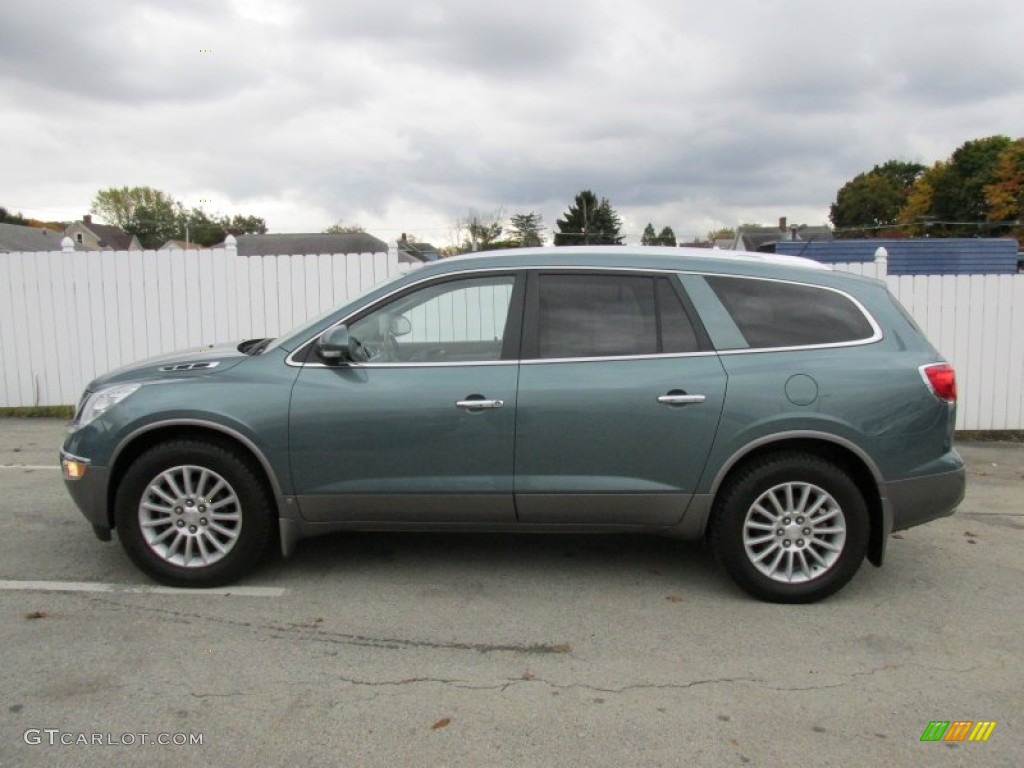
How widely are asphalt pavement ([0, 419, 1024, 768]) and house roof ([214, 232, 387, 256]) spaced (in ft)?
124

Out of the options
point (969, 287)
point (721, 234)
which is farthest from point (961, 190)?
point (969, 287)

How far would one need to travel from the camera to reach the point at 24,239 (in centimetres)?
4925

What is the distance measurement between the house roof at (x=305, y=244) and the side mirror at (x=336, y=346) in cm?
3783

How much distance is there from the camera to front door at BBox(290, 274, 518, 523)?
4.05m

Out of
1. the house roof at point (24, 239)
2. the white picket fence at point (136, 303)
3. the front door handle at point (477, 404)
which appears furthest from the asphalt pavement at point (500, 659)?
the house roof at point (24, 239)

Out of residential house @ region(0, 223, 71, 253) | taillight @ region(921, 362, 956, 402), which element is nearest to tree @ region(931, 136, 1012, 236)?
residential house @ region(0, 223, 71, 253)

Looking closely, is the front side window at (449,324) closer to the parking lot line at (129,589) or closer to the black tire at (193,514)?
the black tire at (193,514)

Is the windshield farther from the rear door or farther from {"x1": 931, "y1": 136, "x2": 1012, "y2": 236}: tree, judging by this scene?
{"x1": 931, "y1": 136, "x2": 1012, "y2": 236}: tree

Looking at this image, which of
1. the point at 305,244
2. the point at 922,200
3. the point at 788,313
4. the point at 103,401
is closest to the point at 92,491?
the point at 103,401

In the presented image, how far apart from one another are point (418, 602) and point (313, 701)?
41.0 inches

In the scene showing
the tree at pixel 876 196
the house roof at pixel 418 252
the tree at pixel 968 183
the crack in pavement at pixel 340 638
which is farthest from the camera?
the tree at pixel 876 196

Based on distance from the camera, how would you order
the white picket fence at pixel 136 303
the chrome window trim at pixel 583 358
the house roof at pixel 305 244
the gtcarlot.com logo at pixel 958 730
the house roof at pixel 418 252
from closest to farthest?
the gtcarlot.com logo at pixel 958 730 → the chrome window trim at pixel 583 358 → the white picket fence at pixel 136 303 → the house roof at pixel 418 252 → the house roof at pixel 305 244

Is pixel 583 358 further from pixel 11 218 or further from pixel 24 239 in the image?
pixel 11 218

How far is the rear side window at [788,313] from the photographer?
412cm
